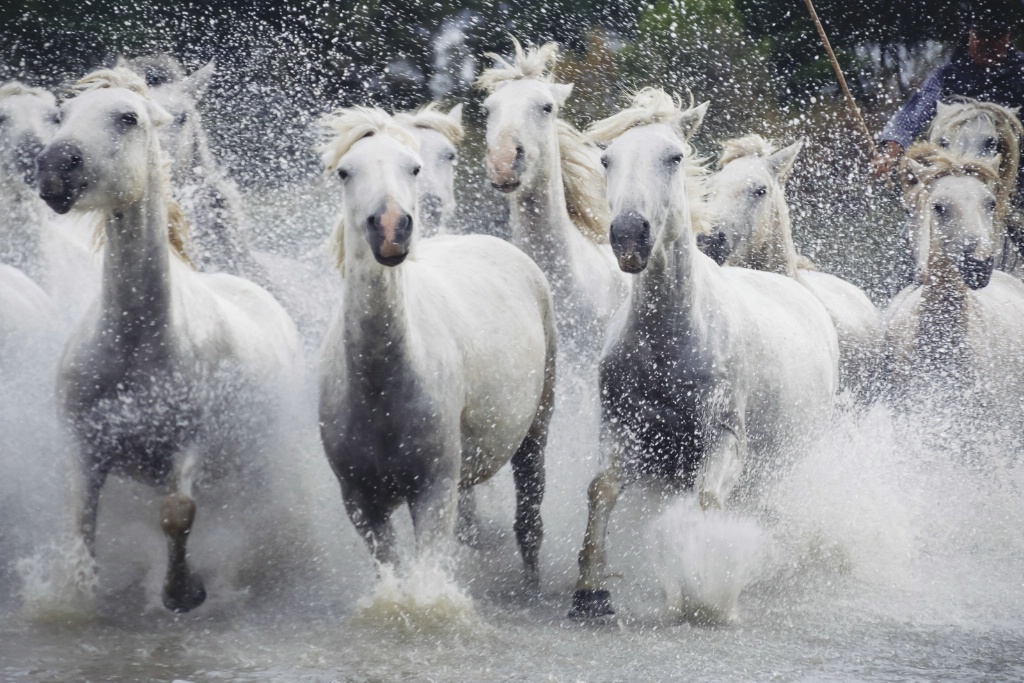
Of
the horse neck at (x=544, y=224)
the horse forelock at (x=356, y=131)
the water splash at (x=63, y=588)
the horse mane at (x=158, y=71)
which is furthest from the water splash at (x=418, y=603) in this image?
the horse mane at (x=158, y=71)

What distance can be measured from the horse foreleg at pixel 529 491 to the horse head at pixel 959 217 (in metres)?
2.04

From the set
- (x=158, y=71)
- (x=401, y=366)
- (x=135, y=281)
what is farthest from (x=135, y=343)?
(x=158, y=71)

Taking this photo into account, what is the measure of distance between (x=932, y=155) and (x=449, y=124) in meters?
2.12

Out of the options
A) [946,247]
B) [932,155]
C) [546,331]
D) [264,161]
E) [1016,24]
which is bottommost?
[546,331]

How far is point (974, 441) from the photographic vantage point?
19.0ft

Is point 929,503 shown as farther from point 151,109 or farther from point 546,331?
point 151,109

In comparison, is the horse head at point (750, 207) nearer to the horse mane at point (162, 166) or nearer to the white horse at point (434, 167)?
the white horse at point (434, 167)

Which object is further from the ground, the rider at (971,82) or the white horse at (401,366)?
the rider at (971,82)

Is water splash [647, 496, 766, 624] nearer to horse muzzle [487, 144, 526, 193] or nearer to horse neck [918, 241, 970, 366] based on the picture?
horse muzzle [487, 144, 526, 193]

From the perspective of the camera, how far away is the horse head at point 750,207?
568 centimetres

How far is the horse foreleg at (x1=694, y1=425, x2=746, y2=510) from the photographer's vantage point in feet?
13.4

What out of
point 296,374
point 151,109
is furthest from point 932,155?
point 151,109

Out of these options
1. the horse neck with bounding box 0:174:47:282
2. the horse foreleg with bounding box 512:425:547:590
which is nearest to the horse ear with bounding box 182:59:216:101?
the horse neck with bounding box 0:174:47:282

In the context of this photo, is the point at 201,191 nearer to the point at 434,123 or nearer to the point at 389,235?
the point at 434,123
